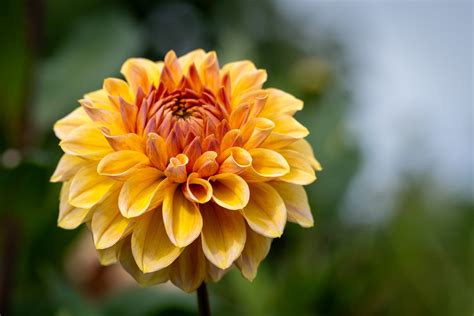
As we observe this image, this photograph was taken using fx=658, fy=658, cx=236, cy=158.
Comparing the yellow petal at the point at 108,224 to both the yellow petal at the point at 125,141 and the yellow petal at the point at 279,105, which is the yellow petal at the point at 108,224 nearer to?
the yellow petal at the point at 125,141

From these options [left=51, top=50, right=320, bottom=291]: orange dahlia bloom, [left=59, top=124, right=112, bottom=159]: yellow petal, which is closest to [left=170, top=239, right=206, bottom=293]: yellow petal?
[left=51, top=50, right=320, bottom=291]: orange dahlia bloom

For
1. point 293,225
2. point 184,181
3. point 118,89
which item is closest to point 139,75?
point 118,89

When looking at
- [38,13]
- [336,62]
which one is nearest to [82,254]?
[38,13]

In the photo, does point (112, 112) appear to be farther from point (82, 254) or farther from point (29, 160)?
point (82, 254)

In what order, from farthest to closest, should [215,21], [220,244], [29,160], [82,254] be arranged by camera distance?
[215,21], [82,254], [29,160], [220,244]

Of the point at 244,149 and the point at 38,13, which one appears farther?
the point at 38,13
